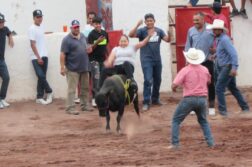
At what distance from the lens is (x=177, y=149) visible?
12312 millimetres

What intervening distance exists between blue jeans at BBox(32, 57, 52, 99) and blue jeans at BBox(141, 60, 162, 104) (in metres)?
2.42

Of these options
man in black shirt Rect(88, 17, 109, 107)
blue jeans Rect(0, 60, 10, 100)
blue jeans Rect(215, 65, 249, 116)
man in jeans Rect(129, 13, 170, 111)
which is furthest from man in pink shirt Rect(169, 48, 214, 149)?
blue jeans Rect(0, 60, 10, 100)

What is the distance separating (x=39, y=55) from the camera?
17.9m

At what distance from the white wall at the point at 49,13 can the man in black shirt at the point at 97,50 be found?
4.49 meters

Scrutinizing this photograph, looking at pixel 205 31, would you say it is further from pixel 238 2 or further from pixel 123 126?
pixel 238 2

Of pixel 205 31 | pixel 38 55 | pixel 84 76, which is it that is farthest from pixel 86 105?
pixel 205 31

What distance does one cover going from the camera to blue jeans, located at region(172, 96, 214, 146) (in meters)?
12.1

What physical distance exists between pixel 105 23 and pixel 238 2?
3498mm

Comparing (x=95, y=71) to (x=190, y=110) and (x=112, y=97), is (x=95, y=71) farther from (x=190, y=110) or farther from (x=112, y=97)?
(x=190, y=110)

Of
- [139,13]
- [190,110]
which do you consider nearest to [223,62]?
[190,110]

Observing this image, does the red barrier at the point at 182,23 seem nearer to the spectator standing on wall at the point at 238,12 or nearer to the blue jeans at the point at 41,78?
the spectator standing on wall at the point at 238,12

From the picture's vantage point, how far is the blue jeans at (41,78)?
58.8 feet

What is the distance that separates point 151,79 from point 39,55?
2.76 meters

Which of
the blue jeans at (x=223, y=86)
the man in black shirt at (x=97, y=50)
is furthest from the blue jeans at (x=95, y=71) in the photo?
the blue jeans at (x=223, y=86)
